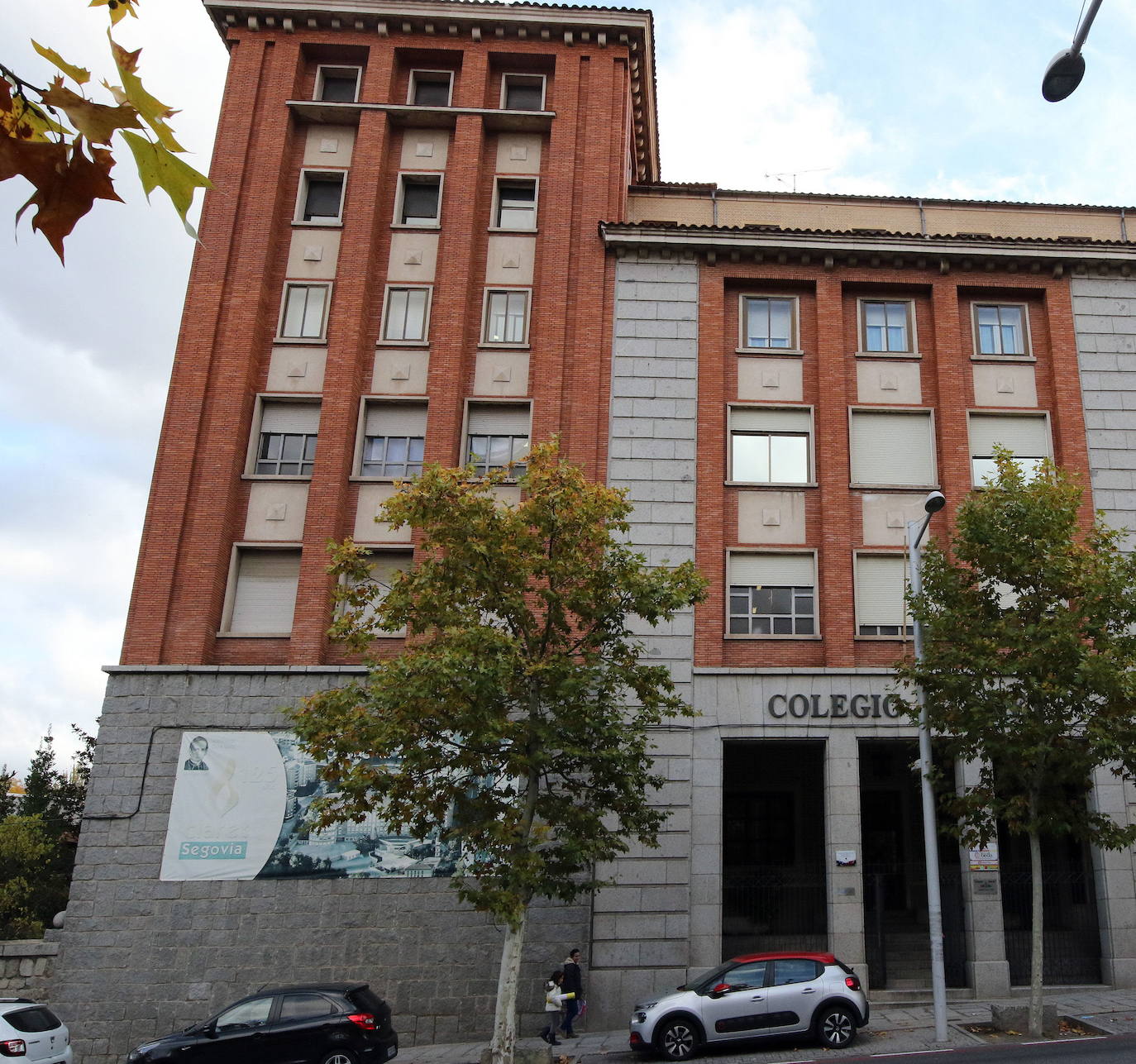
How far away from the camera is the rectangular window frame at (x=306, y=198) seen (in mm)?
24516

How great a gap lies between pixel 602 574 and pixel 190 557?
9.97 m

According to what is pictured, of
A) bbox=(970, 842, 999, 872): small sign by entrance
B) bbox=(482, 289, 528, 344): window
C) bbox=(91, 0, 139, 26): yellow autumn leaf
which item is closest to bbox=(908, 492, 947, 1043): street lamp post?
bbox=(970, 842, 999, 872): small sign by entrance

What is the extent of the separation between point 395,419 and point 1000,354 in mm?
13932

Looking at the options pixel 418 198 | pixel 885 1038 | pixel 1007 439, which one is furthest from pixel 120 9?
pixel 418 198

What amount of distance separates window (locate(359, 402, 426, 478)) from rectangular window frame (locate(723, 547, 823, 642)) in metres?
7.09

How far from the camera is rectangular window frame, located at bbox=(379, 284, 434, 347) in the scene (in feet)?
76.8

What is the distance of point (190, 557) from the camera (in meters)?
21.4

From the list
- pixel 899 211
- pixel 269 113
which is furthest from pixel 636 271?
pixel 269 113

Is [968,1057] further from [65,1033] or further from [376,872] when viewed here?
[65,1033]

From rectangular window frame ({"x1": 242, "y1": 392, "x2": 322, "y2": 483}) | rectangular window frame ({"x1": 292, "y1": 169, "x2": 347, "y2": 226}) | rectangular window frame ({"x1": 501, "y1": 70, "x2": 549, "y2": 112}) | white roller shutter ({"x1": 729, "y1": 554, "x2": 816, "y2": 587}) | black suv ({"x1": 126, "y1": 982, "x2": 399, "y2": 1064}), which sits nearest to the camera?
black suv ({"x1": 126, "y1": 982, "x2": 399, "y2": 1064})

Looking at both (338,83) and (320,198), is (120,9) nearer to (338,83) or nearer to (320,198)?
(320,198)

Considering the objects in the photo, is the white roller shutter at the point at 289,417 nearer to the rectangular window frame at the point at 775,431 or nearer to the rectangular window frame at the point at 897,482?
the rectangular window frame at the point at 775,431

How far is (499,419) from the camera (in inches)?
905

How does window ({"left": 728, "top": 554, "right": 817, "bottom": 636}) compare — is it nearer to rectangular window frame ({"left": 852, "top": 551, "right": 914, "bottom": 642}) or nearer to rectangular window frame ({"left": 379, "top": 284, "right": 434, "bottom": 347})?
rectangular window frame ({"left": 852, "top": 551, "right": 914, "bottom": 642})
